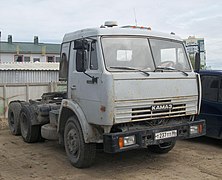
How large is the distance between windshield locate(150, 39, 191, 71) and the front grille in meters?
0.66

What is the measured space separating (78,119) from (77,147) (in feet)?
1.85

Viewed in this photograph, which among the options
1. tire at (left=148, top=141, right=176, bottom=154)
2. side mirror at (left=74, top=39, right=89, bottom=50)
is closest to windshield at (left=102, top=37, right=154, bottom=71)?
side mirror at (left=74, top=39, right=89, bottom=50)

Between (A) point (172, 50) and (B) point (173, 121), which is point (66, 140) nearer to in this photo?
(B) point (173, 121)

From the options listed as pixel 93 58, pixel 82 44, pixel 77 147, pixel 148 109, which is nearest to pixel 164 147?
pixel 148 109

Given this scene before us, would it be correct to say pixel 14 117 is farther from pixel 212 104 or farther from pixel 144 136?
pixel 212 104

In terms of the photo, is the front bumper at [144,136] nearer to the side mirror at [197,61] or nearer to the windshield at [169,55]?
the windshield at [169,55]

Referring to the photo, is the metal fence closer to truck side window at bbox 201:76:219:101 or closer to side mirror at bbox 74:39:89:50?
truck side window at bbox 201:76:219:101

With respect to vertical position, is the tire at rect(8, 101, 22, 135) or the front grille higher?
the front grille

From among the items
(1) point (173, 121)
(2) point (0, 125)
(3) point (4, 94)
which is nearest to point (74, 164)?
(1) point (173, 121)

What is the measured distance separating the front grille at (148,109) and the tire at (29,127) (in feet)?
11.8

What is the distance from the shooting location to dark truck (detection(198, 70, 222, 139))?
7.76 metres

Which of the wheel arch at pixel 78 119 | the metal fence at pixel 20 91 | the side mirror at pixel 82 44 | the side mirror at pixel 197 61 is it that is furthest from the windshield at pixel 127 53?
the metal fence at pixel 20 91

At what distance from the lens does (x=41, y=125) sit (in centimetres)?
828

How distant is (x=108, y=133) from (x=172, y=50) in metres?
2.18
